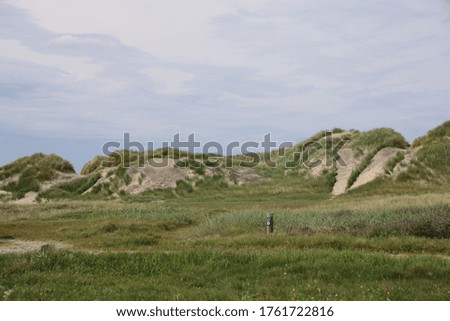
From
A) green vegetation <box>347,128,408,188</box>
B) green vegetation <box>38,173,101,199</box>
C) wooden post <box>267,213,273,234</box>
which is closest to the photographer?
wooden post <box>267,213,273,234</box>

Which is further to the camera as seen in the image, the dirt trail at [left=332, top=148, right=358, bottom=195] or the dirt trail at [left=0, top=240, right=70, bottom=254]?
the dirt trail at [left=332, top=148, right=358, bottom=195]

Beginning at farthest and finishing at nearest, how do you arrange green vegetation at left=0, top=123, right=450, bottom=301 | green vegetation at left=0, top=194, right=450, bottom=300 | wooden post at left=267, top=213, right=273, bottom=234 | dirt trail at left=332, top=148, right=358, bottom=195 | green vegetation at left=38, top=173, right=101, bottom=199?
green vegetation at left=38, top=173, right=101, bottom=199 → dirt trail at left=332, top=148, right=358, bottom=195 → wooden post at left=267, top=213, right=273, bottom=234 → green vegetation at left=0, top=123, right=450, bottom=301 → green vegetation at left=0, top=194, right=450, bottom=300

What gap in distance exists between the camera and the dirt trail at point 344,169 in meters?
49.5

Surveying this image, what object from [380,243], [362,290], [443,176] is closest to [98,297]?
[362,290]

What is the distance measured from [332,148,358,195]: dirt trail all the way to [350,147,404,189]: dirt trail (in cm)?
176

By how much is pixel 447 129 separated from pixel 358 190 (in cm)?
1536

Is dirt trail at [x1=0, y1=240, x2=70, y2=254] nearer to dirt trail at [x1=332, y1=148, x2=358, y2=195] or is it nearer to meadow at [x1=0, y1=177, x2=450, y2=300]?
meadow at [x1=0, y1=177, x2=450, y2=300]

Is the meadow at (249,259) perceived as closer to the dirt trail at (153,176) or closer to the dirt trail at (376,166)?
the dirt trail at (376,166)

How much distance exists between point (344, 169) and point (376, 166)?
6.17 m

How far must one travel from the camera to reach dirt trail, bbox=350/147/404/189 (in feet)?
153

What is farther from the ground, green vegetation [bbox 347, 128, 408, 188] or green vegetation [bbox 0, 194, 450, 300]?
green vegetation [bbox 347, 128, 408, 188]

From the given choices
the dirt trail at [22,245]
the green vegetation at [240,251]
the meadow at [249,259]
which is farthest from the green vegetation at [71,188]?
the dirt trail at [22,245]

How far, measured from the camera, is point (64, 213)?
36000 mm

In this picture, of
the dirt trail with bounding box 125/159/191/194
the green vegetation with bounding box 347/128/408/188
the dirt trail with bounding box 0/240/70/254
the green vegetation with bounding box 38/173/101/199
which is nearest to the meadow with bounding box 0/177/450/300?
the dirt trail with bounding box 0/240/70/254
